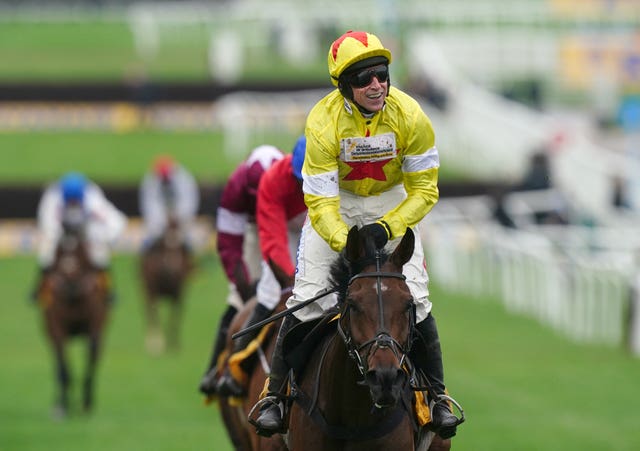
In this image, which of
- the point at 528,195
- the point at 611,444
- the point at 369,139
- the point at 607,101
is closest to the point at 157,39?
the point at 607,101

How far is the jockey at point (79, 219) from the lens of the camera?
13.2 m

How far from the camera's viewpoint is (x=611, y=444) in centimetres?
1139

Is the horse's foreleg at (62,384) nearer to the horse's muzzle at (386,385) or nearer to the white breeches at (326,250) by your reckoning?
the white breeches at (326,250)

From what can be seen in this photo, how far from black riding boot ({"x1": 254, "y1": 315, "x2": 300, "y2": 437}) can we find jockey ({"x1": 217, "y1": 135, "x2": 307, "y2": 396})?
86 centimetres

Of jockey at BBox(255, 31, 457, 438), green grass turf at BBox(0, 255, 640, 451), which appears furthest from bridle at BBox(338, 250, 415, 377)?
green grass turf at BBox(0, 255, 640, 451)

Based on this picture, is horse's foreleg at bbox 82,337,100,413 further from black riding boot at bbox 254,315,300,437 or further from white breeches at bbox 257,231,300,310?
black riding boot at bbox 254,315,300,437

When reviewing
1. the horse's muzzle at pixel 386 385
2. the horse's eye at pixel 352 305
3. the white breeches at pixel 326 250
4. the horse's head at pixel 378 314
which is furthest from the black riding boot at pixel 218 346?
the horse's muzzle at pixel 386 385

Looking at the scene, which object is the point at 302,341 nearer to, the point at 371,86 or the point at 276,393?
the point at 276,393

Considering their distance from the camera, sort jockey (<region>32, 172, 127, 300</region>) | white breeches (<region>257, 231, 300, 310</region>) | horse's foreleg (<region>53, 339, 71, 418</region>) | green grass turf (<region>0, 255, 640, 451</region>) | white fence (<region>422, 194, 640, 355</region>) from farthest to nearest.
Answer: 1. white fence (<region>422, 194, 640, 355</region>)
2. horse's foreleg (<region>53, 339, 71, 418</region>)
3. jockey (<region>32, 172, 127, 300</region>)
4. green grass turf (<region>0, 255, 640, 451</region>)
5. white breeches (<region>257, 231, 300, 310</region>)

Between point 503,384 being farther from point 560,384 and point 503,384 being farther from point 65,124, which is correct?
point 65,124

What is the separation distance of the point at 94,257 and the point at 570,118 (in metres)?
23.7

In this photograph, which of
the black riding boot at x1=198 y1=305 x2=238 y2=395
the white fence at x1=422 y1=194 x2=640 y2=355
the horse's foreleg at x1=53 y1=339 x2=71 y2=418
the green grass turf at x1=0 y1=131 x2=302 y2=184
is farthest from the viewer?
the green grass turf at x1=0 y1=131 x2=302 y2=184

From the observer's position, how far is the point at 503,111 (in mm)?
30062

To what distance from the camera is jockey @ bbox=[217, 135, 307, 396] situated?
7328 millimetres
